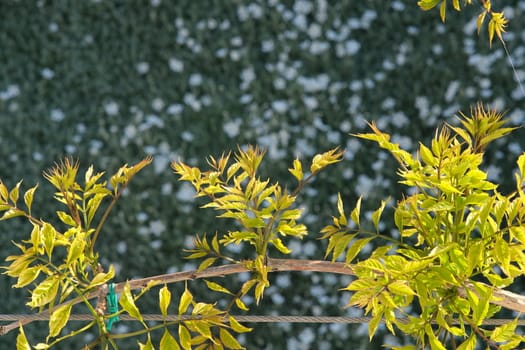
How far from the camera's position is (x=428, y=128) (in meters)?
2.39

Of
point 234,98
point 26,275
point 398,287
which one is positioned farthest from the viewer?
point 234,98

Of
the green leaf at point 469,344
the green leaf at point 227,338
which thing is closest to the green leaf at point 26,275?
the green leaf at point 227,338

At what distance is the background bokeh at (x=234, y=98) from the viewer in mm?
2324

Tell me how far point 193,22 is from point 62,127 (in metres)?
0.52

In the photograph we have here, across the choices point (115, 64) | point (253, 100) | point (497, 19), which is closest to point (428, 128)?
point (253, 100)

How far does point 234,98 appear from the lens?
2459mm

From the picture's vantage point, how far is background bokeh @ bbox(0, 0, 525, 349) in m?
2.32

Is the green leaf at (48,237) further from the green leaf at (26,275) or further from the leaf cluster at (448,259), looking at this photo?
the leaf cluster at (448,259)

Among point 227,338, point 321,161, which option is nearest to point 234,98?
point 321,161

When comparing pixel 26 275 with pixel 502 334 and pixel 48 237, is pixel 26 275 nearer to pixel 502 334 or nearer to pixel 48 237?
pixel 48 237

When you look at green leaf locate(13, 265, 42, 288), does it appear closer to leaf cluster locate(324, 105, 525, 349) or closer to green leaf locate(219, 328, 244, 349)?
green leaf locate(219, 328, 244, 349)

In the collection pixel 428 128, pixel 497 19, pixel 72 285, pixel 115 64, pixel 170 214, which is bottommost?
pixel 170 214

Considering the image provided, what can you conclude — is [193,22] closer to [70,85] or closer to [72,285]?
[70,85]

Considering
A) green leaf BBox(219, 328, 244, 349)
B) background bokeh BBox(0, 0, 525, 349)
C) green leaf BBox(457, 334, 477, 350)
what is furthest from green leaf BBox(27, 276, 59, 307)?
background bokeh BBox(0, 0, 525, 349)
